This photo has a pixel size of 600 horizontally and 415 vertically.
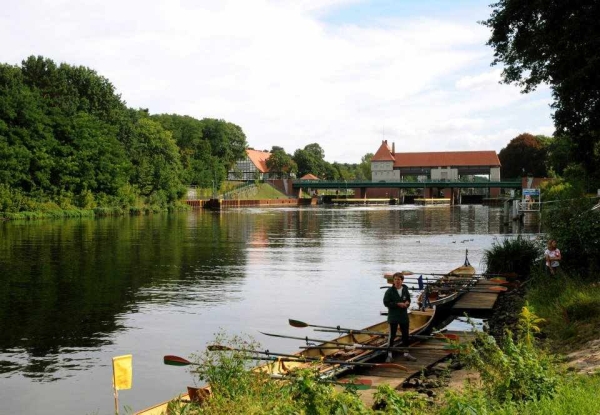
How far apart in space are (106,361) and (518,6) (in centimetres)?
1920

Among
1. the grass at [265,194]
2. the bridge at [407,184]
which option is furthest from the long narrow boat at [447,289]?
the grass at [265,194]

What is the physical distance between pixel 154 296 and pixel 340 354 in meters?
13.9

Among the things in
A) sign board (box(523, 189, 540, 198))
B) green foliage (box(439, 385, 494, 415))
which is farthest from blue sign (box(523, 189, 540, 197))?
green foliage (box(439, 385, 494, 415))

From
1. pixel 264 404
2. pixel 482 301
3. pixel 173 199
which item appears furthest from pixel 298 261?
pixel 173 199

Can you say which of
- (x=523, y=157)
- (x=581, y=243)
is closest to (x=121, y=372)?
(x=581, y=243)

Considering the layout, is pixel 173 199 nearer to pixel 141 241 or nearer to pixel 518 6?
pixel 141 241

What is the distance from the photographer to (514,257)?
3130 centimetres

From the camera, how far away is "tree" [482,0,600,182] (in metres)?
23.0

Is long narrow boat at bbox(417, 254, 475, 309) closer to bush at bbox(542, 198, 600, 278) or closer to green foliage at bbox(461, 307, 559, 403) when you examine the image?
bush at bbox(542, 198, 600, 278)

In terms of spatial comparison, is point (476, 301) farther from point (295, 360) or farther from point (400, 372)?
point (295, 360)

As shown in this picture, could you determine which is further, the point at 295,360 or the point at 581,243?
the point at 581,243

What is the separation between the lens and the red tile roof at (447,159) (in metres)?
178

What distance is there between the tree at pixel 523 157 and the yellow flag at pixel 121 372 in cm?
15258

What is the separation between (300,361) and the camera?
1404cm
